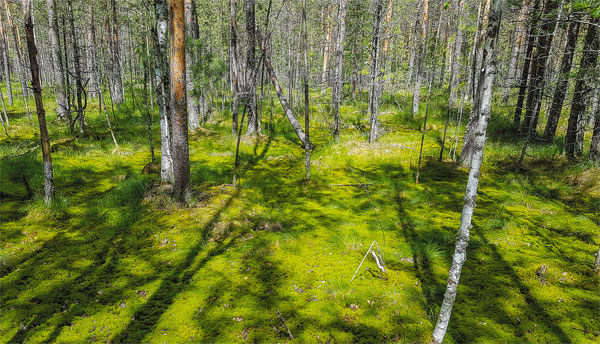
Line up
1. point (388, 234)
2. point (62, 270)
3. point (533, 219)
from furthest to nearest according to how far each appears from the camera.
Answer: point (533, 219), point (388, 234), point (62, 270)

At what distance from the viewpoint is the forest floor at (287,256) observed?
10.6 ft

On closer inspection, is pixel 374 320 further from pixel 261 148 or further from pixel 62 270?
pixel 261 148

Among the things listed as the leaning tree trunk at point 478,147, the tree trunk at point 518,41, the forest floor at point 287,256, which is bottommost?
the forest floor at point 287,256

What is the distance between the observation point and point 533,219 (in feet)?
19.1

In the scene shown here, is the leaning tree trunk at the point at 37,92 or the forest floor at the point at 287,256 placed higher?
the leaning tree trunk at the point at 37,92

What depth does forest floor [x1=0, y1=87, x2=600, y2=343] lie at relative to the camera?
3236 mm

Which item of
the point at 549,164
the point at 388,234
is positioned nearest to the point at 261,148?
the point at 388,234

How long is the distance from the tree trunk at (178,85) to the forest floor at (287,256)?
3.17ft

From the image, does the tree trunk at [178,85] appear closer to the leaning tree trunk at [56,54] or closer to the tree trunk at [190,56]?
the tree trunk at [190,56]

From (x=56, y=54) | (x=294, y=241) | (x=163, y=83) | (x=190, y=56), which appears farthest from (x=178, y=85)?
(x=56, y=54)

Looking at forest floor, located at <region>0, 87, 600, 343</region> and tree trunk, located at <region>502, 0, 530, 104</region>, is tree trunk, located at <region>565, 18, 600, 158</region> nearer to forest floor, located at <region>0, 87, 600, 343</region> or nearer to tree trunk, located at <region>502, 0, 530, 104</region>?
forest floor, located at <region>0, 87, 600, 343</region>

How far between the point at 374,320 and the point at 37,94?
6328mm

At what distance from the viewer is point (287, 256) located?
4746mm

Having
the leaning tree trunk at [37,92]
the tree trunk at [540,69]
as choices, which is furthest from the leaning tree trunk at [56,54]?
the tree trunk at [540,69]
